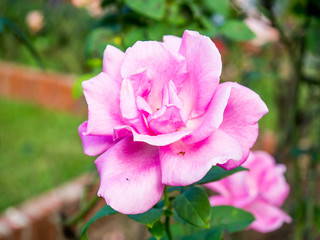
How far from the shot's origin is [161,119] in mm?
472

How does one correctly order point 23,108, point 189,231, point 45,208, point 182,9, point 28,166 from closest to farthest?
1. point 189,231
2. point 182,9
3. point 45,208
4. point 28,166
5. point 23,108

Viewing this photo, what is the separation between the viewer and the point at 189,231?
719 mm

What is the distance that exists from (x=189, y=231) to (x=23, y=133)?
3144mm

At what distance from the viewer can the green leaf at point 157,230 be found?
20.5 inches

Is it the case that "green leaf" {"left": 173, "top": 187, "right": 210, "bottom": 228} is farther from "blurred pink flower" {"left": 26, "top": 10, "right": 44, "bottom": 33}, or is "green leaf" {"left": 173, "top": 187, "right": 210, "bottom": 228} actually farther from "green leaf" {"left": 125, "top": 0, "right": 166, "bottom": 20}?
"blurred pink flower" {"left": 26, "top": 10, "right": 44, "bottom": 33}

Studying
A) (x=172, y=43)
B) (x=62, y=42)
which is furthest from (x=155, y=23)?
(x=62, y=42)

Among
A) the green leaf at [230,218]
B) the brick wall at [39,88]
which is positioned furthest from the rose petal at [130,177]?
the brick wall at [39,88]

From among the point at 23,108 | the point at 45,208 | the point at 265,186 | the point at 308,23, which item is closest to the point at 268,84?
the point at 23,108

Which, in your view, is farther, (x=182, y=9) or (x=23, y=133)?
(x=23, y=133)

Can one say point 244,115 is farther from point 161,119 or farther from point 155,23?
point 155,23

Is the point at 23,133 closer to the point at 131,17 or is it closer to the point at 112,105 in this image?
the point at 131,17

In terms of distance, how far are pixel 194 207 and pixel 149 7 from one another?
0.40m

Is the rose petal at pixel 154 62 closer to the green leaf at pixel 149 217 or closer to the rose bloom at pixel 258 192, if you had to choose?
the green leaf at pixel 149 217

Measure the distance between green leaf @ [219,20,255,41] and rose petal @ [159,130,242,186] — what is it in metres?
0.39
